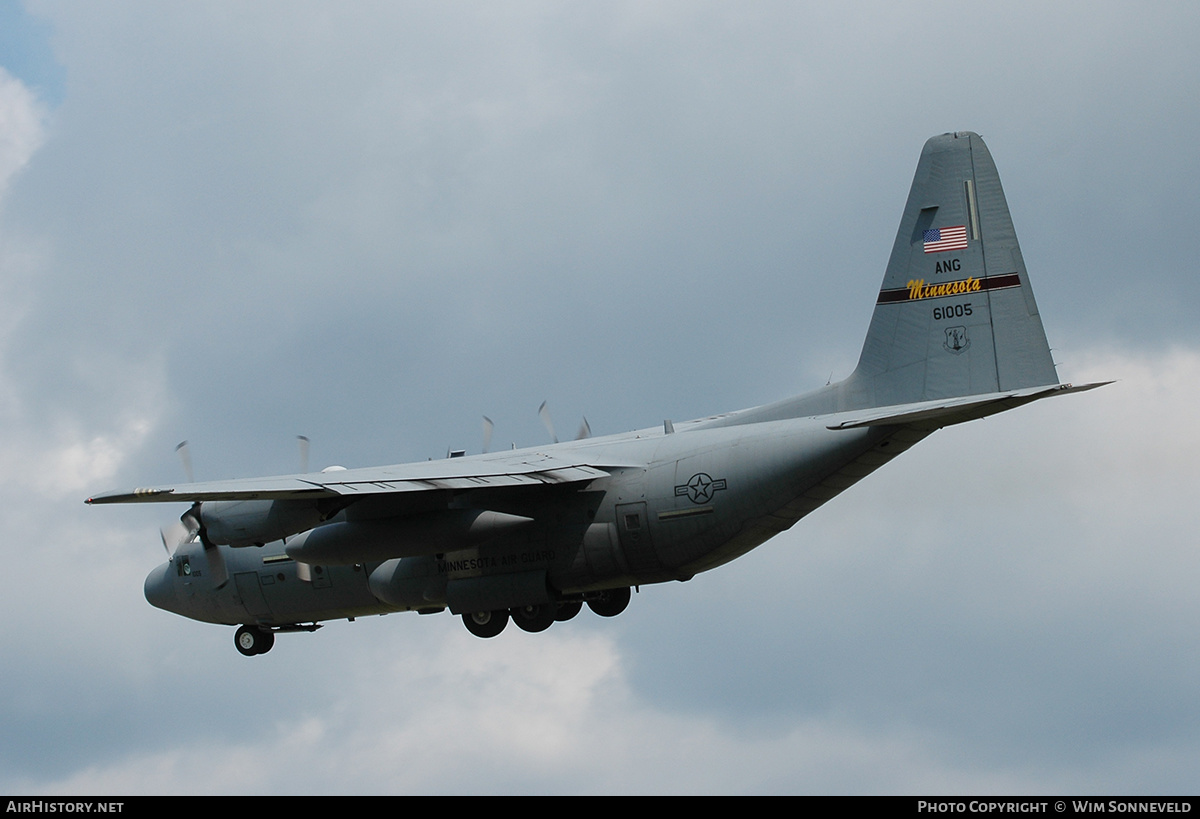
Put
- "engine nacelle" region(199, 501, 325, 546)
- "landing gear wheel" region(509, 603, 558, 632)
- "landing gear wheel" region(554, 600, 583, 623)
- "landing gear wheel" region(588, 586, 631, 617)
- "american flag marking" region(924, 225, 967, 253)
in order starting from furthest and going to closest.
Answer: "landing gear wheel" region(588, 586, 631, 617), "landing gear wheel" region(554, 600, 583, 623), "landing gear wheel" region(509, 603, 558, 632), "american flag marking" region(924, 225, 967, 253), "engine nacelle" region(199, 501, 325, 546)

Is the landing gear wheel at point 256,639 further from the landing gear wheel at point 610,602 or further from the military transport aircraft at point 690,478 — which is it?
the landing gear wheel at point 610,602

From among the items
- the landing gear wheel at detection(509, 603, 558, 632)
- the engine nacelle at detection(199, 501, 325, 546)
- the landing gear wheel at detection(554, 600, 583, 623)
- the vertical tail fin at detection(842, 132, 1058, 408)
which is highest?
the vertical tail fin at detection(842, 132, 1058, 408)

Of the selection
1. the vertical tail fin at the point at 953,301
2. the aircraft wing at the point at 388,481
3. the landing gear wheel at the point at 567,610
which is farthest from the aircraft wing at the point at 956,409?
the landing gear wheel at the point at 567,610

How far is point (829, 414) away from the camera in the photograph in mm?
27688

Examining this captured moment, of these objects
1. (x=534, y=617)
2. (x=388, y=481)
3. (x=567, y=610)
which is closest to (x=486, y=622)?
(x=534, y=617)

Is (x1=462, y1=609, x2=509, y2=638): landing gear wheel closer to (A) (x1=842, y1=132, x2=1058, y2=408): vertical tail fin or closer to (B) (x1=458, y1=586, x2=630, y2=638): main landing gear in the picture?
(B) (x1=458, y1=586, x2=630, y2=638): main landing gear

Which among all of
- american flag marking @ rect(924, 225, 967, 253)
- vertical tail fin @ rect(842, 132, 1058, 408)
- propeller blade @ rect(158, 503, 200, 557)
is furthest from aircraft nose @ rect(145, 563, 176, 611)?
american flag marking @ rect(924, 225, 967, 253)

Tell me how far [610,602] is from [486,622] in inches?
122

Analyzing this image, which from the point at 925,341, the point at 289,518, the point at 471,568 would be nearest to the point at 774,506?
the point at 925,341

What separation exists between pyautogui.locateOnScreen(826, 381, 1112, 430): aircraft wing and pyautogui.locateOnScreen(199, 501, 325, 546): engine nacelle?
9.26 m

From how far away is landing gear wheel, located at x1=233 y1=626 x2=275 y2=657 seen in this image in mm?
32625

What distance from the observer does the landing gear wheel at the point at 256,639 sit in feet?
107
